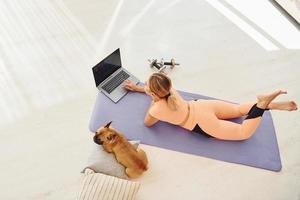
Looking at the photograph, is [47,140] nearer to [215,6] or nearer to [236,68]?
[236,68]

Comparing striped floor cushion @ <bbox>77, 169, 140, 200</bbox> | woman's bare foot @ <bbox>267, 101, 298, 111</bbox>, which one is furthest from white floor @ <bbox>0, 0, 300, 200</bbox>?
woman's bare foot @ <bbox>267, 101, 298, 111</bbox>

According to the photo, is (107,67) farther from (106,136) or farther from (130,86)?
(106,136)

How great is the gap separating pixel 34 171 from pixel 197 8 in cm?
166

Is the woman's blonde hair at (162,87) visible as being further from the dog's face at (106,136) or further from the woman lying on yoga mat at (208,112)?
the dog's face at (106,136)

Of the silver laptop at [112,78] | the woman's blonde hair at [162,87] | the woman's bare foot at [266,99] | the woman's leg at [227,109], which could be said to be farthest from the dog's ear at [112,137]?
the woman's bare foot at [266,99]

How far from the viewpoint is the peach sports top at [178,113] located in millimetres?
1788

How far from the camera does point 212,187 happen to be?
5.90ft

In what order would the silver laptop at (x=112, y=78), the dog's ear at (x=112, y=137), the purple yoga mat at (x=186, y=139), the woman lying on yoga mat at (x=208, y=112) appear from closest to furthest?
the dog's ear at (x=112, y=137), the woman lying on yoga mat at (x=208, y=112), the purple yoga mat at (x=186, y=139), the silver laptop at (x=112, y=78)

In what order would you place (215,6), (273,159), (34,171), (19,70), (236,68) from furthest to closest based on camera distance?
(215,6), (236,68), (19,70), (273,159), (34,171)

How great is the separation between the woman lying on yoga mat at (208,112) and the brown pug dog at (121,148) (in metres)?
0.25

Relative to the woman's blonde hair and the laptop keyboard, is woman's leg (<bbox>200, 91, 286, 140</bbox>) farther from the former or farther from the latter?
the laptop keyboard

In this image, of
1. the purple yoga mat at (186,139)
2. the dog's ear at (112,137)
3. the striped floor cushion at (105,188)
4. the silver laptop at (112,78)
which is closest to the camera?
the striped floor cushion at (105,188)

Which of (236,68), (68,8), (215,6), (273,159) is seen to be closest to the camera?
(273,159)

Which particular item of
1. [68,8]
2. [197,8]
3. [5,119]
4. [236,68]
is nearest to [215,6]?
[197,8]
